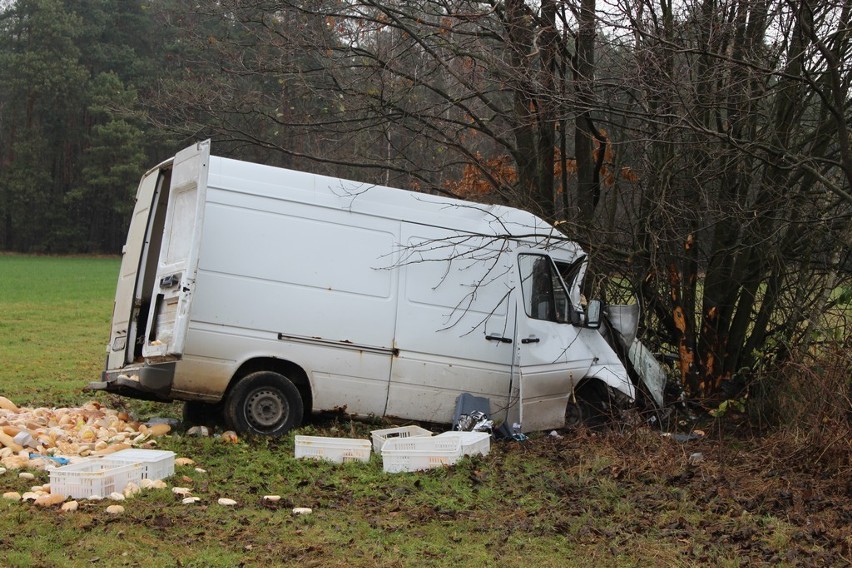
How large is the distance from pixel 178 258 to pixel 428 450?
3.06 m

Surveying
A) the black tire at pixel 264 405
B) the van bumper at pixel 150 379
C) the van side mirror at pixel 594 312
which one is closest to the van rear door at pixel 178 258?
the van bumper at pixel 150 379

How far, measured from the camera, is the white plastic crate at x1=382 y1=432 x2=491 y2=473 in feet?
25.1

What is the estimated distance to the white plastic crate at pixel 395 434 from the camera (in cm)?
834

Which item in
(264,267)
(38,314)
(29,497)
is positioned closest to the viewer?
(29,497)

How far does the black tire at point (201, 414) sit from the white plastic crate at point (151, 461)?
2260 mm

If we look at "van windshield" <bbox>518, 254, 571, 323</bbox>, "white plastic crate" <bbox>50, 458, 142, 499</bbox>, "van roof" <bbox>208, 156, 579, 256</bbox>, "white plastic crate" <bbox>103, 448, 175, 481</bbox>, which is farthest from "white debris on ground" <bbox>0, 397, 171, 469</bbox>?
"van windshield" <bbox>518, 254, 571, 323</bbox>

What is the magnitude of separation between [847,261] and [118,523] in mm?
7575

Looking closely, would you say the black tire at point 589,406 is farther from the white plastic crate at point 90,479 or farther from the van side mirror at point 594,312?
the white plastic crate at point 90,479

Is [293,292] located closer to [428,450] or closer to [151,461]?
[428,450]

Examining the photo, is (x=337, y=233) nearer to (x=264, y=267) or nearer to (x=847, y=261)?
(x=264, y=267)

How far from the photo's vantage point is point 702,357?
1105cm

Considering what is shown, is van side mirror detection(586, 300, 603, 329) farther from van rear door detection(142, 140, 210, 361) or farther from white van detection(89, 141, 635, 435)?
van rear door detection(142, 140, 210, 361)

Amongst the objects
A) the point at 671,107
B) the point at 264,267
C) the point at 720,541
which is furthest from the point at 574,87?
the point at 720,541

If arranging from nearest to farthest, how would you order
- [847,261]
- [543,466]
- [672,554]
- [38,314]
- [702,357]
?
[672,554] < [543,466] < [847,261] < [702,357] < [38,314]
